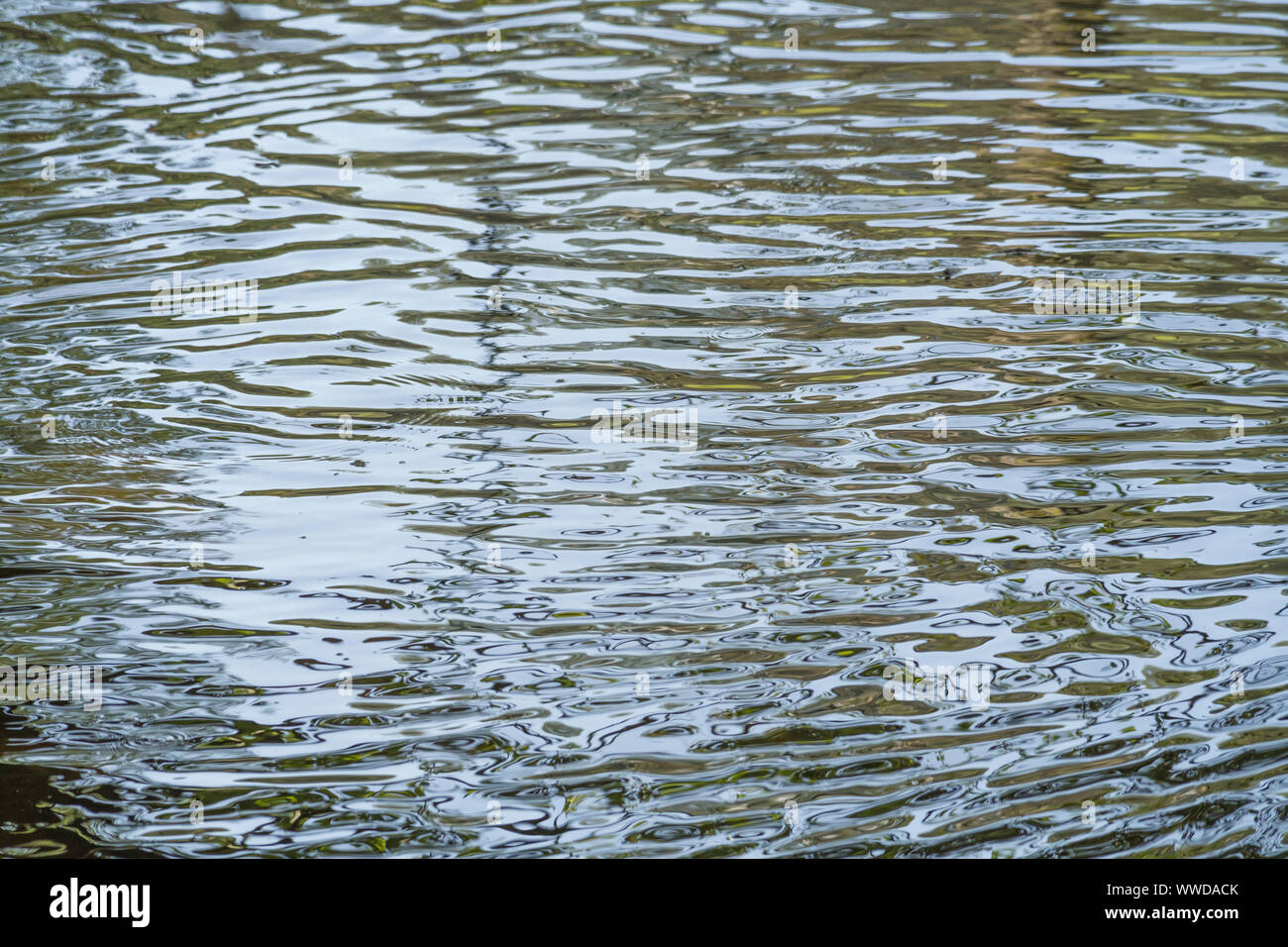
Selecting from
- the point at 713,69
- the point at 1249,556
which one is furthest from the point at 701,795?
the point at 713,69

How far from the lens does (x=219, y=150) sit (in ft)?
23.3

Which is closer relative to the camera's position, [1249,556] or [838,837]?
[838,837]

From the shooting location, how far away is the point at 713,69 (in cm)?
798

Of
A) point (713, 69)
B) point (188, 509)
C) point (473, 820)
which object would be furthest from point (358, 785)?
point (713, 69)

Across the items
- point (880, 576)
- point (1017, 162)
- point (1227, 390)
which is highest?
point (1017, 162)

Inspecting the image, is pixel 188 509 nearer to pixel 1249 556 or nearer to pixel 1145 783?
pixel 1145 783

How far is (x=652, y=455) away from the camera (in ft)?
14.6

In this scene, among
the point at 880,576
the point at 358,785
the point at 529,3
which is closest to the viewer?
the point at 358,785

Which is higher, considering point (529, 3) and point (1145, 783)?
point (529, 3)

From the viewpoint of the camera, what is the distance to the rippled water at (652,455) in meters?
3.09

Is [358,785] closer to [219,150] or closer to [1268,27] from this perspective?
[219,150]

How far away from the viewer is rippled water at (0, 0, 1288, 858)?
10.1ft

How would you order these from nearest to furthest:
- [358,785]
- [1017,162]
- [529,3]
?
[358,785] → [1017,162] → [529,3]

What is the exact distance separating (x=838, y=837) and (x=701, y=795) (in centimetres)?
31
